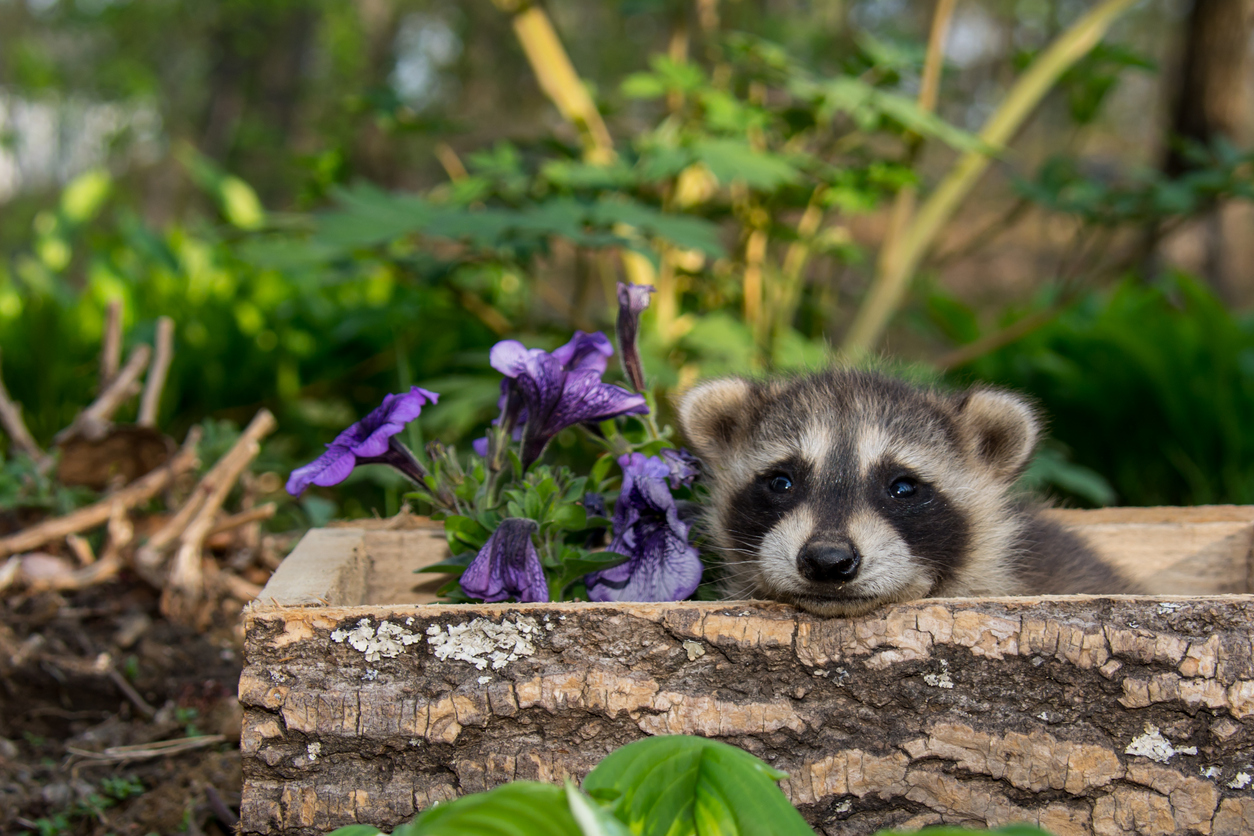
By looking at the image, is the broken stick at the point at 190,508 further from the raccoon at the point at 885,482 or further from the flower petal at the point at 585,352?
the raccoon at the point at 885,482

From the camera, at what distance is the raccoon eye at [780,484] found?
8.58ft

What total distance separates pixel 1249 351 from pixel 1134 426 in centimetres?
75

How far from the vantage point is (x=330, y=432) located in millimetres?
5699

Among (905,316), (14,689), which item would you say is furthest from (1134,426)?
(14,689)

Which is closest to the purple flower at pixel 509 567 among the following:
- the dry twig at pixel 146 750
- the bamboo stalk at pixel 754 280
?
the dry twig at pixel 146 750

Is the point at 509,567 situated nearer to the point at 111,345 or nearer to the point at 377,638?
the point at 377,638

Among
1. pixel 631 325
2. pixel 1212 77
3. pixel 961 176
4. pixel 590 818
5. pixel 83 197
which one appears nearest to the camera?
pixel 590 818

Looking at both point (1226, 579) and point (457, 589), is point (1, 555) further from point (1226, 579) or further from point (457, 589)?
point (1226, 579)

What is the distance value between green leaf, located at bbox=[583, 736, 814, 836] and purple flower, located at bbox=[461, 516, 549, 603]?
672 millimetres

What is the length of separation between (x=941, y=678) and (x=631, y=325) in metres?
1.11

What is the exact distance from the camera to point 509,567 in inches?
87.4

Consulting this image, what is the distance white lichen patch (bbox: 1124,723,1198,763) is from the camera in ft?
6.61

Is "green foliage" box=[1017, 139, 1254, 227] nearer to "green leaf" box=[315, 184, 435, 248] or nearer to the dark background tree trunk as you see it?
"green leaf" box=[315, 184, 435, 248]

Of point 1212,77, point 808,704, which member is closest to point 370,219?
point 808,704
